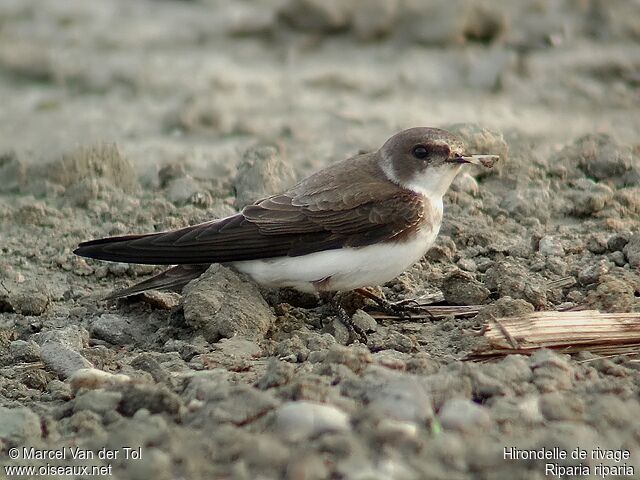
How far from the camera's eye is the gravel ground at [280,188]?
4.74 metres

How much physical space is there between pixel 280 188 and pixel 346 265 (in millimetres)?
1708

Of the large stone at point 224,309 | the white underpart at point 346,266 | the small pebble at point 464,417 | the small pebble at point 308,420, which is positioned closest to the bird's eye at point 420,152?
the white underpart at point 346,266

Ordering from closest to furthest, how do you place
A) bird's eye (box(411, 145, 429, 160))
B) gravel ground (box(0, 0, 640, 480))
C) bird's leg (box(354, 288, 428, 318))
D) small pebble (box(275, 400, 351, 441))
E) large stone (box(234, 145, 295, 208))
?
small pebble (box(275, 400, 351, 441))
gravel ground (box(0, 0, 640, 480))
bird's leg (box(354, 288, 428, 318))
bird's eye (box(411, 145, 429, 160))
large stone (box(234, 145, 295, 208))

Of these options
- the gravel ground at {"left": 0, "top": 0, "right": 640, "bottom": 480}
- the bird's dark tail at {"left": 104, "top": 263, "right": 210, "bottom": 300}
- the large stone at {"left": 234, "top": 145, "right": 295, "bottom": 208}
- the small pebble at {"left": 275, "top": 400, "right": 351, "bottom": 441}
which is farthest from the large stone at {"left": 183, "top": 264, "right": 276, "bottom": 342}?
the small pebble at {"left": 275, "top": 400, "right": 351, "bottom": 441}

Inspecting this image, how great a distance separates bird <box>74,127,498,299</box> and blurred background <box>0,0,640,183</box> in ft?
7.03

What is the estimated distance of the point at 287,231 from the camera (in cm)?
680

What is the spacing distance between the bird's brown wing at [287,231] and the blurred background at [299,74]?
2157 mm

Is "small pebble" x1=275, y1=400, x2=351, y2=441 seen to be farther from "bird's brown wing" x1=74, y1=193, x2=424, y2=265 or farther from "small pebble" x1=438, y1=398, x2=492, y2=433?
"bird's brown wing" x1=74, y1=193, x2=424, y2=265

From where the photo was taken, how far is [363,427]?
4.59m

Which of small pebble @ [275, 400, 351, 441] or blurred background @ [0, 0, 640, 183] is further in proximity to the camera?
blurred background @ [0, 0, 640, 183]

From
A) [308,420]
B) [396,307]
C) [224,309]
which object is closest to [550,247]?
[396,307]

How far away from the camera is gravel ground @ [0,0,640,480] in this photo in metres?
4.74

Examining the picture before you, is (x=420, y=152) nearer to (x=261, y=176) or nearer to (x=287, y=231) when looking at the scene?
(x=287, y=231)

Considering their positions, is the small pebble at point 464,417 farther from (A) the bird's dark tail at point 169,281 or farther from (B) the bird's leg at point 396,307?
(A) the bird's dark tail at point 169,281
